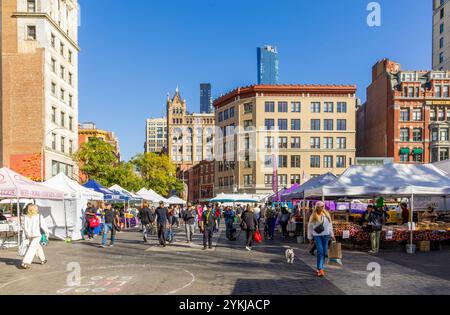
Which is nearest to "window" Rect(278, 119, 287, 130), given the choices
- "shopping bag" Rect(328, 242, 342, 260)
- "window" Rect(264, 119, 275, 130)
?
"window" Rect(264, 119, 275, 130)

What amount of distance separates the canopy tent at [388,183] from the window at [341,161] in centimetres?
5444

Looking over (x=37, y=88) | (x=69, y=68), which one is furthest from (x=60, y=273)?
(x=69, y=68)

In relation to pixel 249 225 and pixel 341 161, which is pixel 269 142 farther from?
pixel 249 225

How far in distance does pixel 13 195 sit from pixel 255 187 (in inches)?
2351

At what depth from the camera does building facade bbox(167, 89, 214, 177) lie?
148750mm

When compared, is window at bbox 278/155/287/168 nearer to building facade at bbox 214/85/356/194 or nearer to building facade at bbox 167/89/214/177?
building facade at bbox 214/85/356/194

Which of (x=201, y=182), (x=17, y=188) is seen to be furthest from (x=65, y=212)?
(x=201, y=182)

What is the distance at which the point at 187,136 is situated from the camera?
152 meters

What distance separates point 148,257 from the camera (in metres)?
15.4

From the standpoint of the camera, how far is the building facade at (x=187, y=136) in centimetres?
14875

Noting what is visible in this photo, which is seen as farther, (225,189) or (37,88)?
(225,189)

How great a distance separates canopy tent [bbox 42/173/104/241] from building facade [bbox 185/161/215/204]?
3337 inches
